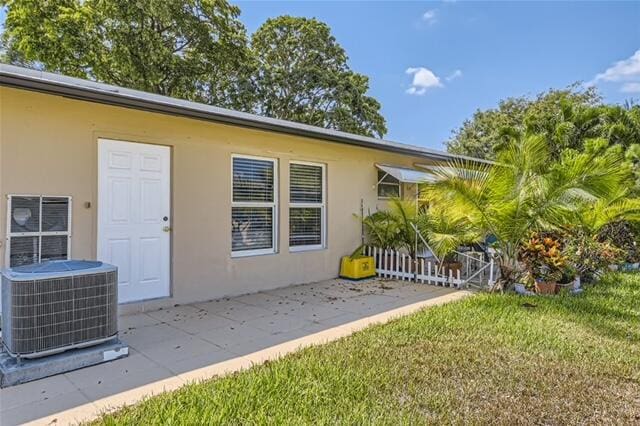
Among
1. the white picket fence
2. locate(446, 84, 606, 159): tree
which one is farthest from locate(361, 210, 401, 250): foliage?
locate(446, 84, 606, 159): tree

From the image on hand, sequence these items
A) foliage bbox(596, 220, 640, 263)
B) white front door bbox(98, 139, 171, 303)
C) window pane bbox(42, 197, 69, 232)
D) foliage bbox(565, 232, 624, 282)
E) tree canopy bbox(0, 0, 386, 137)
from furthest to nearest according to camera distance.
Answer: tree canopy bbox(0, 0, 386, 137)
foliage bbox(596, 220, 640, 263)
foliage bbox(565, 232, 624, 282)
white front door bbox(98, 139, 171, 303)
window pane bbox(42, 197, 69, 232)

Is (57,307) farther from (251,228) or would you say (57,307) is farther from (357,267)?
(357,267)

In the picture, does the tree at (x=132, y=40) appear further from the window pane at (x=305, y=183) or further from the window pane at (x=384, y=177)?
the window pane at (x=384, y=177)

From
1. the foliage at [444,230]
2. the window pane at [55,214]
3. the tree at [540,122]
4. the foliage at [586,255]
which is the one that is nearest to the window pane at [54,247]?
the window pane at [55,214]

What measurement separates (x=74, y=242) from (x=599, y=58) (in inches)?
778

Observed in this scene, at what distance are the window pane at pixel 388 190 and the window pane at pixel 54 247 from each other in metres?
6.82

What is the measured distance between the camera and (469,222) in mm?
7770

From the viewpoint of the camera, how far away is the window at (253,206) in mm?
7105

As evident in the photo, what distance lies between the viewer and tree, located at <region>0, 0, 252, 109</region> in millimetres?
14789

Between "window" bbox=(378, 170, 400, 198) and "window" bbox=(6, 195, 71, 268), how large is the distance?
263 inches

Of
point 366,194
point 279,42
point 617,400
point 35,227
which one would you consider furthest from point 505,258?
point 279,42

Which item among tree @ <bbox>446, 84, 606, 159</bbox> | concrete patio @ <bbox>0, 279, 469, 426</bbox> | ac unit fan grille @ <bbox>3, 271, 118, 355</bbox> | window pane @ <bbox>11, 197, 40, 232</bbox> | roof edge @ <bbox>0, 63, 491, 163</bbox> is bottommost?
concrete patio @ <bbox>0, 279, 469, 426</bbox>

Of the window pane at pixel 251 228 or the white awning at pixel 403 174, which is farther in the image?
the white awning at pixel 403 174

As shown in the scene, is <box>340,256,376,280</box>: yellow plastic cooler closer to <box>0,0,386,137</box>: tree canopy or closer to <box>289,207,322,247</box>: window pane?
<box>289,207,322,247</box>: window pane
